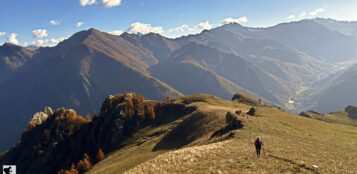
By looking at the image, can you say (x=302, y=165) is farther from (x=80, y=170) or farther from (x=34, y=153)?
(x=34, y=153)

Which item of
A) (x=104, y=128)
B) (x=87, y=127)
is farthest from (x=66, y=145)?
(x=104, y=128)

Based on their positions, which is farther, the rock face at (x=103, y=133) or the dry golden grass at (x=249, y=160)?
the rock face at (x=103, y=133)

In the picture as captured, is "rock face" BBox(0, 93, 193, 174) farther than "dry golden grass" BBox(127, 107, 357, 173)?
Yes

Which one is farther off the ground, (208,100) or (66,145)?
(208,100)

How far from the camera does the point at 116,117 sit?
17038 cm

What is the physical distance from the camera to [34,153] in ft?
634

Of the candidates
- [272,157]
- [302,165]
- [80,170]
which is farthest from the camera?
[80,170]

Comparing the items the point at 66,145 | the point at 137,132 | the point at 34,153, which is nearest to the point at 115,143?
the point at 137,132

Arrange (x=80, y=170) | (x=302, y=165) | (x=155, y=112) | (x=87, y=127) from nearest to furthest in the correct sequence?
(x=302, y=165) < (x=80, y=170) < (x=155, y=112) < (x=87, y=127)

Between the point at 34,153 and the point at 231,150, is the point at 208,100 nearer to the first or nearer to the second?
the point at 34,153

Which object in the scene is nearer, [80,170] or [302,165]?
[302,165]

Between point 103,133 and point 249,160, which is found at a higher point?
point 249,160

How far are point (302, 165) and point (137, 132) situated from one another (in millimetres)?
122729

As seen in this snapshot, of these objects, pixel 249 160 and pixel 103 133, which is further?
pixel 103 133
